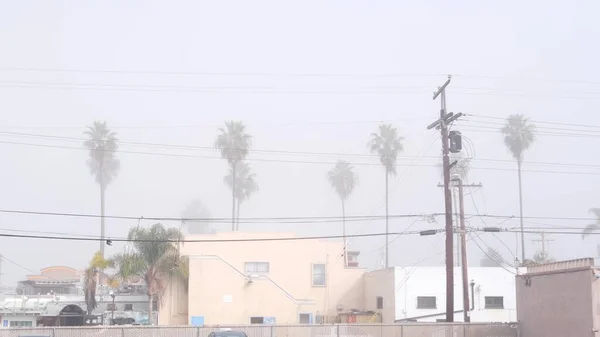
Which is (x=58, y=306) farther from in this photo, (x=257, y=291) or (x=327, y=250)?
(x=327, y=250)

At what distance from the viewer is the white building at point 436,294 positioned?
52.9m

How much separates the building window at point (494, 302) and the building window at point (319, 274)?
40.0 ft

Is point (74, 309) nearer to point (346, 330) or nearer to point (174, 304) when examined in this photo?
point (174, 304)

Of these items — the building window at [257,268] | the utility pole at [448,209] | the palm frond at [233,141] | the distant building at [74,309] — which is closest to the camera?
the utility pole at [448,209]

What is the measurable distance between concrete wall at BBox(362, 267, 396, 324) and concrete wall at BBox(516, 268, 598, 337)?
17181 mm

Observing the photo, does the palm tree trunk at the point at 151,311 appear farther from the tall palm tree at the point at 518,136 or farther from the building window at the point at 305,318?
the tall palm tree at the point at 518,136

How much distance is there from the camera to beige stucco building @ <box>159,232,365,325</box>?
187 ft

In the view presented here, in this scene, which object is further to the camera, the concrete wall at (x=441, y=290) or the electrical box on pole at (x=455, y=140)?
the concrete wall at (x=441, y=290)

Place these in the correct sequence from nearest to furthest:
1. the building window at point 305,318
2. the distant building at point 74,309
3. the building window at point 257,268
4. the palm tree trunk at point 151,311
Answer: the palm tree trunk at point 151,311 < the distant building at point 74,309 < the building window at point 305,318 < the building window at point 257,268

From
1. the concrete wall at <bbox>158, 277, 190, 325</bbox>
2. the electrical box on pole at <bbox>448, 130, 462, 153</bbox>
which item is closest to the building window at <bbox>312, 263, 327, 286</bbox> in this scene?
the concrete wall at <bbox>158, 277, 190, 325</bbox>

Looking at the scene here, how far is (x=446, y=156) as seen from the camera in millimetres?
36469

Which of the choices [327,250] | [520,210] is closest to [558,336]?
[327,250]

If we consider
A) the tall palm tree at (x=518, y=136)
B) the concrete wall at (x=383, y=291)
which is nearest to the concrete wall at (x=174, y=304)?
the concrete wall at (x=383, y=291)

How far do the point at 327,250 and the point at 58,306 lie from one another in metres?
20.8
